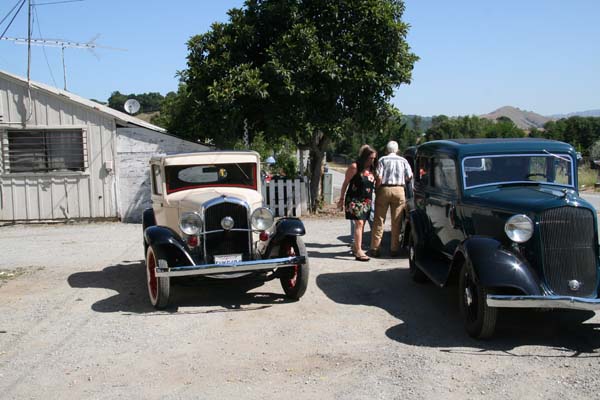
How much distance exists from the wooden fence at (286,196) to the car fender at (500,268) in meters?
9.45

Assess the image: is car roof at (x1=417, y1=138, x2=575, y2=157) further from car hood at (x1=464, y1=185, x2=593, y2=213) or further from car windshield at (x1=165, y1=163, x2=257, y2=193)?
car windshield at (x1=165, y1=163, x2=257, y2=193)

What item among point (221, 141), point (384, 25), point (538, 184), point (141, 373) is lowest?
point (141, 373)

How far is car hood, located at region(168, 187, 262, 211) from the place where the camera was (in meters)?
7.20

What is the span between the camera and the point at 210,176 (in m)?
7.96

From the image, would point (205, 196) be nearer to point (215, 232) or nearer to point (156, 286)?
point (215, 232)

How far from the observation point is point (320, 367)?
5016 mm

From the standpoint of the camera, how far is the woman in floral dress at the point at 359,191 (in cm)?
914

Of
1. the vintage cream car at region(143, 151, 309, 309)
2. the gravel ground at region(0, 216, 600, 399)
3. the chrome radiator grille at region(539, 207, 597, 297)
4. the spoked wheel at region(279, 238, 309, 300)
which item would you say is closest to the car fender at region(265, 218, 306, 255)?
the vintage cream car at region(143, 151, 309, 309)

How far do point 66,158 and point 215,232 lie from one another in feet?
29.0

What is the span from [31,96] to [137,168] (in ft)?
9.70

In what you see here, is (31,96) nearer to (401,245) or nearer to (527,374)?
(401,245)

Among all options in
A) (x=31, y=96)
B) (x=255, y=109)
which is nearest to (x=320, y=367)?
(x=255, y=109)

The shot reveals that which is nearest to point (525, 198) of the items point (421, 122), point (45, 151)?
point (45, 151)

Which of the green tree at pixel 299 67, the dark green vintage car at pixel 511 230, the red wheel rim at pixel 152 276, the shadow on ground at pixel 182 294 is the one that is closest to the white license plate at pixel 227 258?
the shadow on ground at pixel 182 294
